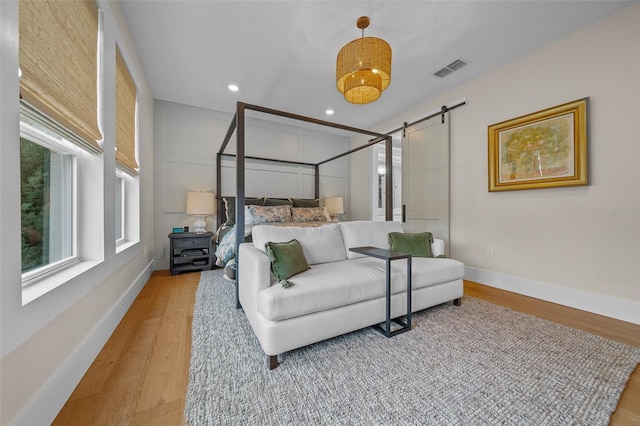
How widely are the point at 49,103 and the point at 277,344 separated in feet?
5.63

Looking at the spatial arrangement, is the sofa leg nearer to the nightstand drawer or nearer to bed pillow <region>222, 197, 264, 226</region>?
bed pillow <region>222, 197, 264, 226</region>

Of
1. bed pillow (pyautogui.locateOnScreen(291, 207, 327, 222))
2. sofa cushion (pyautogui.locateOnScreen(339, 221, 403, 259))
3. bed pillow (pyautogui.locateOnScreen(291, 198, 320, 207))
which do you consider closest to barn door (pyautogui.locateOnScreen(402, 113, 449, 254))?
sofa cushion (pyautogui.locateOnScreen(339, 221, 403, 259))

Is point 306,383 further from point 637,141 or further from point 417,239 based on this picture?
point 637,141

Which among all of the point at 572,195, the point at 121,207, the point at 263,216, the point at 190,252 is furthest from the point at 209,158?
the point at 572,195

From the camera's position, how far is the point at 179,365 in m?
1.51

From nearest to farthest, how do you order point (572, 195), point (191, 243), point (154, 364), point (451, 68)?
point (154, 364) < point (572, 195) < point (451, 68) < point (191, 243)

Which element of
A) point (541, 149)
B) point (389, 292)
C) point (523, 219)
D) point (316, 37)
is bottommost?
point (389, 292)

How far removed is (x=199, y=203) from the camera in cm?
372

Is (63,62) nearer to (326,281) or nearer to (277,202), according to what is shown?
(326,281)

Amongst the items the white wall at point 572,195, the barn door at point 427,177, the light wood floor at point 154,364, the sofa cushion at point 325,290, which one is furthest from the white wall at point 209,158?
the sofa cushion at point 325,290

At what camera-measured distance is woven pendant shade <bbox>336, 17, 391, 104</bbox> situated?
1983 mm

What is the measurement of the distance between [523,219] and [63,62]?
4235 millimetres

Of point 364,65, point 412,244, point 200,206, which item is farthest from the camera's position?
point 200,206

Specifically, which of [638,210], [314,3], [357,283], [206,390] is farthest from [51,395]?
[638,210]
